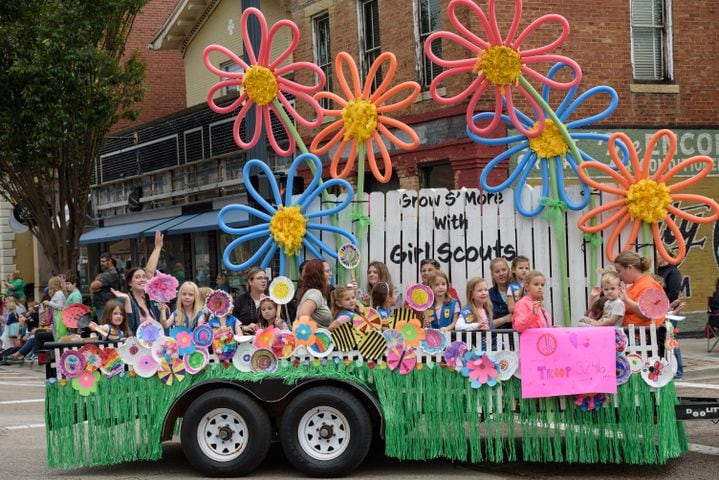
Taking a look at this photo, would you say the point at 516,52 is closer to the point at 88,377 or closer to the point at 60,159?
the point at 88,377

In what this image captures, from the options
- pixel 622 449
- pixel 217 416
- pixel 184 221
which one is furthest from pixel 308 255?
pixel 184 221

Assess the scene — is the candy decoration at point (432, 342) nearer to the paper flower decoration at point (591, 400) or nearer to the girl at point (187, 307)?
the paper flower decoration at point (591, 400)

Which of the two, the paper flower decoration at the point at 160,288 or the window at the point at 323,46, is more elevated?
the window at the point at 323,46

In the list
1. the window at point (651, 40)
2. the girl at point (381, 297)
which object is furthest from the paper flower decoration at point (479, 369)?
the window at point (651, 40)

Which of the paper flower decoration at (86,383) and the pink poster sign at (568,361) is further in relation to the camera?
the paper flower decoration at (86,383)

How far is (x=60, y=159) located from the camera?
21.7 meters

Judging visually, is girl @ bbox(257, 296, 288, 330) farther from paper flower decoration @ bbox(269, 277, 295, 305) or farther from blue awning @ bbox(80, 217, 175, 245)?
blue awning @ bbox(80, 217, 175, 245)

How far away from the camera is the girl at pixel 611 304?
7926mm

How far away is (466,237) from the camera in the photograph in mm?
9023

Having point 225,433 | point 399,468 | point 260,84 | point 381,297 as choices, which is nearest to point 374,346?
point 381,297

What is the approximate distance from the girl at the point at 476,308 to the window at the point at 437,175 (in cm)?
951

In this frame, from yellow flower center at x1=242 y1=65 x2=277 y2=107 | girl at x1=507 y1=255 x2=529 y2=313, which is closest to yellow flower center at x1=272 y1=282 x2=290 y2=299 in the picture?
girl at x1=507 y1=255 x2=529 y2=313

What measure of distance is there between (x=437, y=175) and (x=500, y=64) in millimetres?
9742

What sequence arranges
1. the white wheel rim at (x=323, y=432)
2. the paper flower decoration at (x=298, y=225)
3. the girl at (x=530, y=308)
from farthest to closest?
the paper flower decoration at (x=298, y=225), the white wheel rim at (x=323, y=432), the girl at (x=530, y=308)
